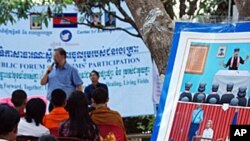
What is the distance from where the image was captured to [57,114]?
554cm

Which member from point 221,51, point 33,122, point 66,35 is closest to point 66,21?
point 66,35

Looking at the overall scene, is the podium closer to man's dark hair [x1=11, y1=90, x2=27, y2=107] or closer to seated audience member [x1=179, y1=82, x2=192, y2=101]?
seated audience member [x1=179, y1=82, x2=192, y2=101]

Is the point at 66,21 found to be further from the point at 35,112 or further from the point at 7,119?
the point at 7,119

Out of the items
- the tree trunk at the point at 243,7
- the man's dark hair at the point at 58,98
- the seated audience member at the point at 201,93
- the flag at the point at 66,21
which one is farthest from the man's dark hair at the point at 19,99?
the flag at the point at 66,21

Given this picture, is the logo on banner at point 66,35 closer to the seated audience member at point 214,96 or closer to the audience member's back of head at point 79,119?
the audience member's back of head at point 79,119

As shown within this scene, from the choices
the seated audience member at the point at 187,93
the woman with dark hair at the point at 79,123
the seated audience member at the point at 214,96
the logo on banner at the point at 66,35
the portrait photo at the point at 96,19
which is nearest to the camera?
the seated audience member at the point at 214,96

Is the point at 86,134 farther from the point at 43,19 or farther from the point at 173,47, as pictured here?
the point at 43,19

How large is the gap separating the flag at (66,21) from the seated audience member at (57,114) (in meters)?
3.15

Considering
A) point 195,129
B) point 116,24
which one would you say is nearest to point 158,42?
point 195,129

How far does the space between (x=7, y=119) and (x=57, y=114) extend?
80.3 inches

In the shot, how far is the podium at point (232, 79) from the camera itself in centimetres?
302

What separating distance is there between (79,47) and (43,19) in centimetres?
141

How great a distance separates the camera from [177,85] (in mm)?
3311

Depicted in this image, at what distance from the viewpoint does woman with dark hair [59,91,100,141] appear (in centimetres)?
483
